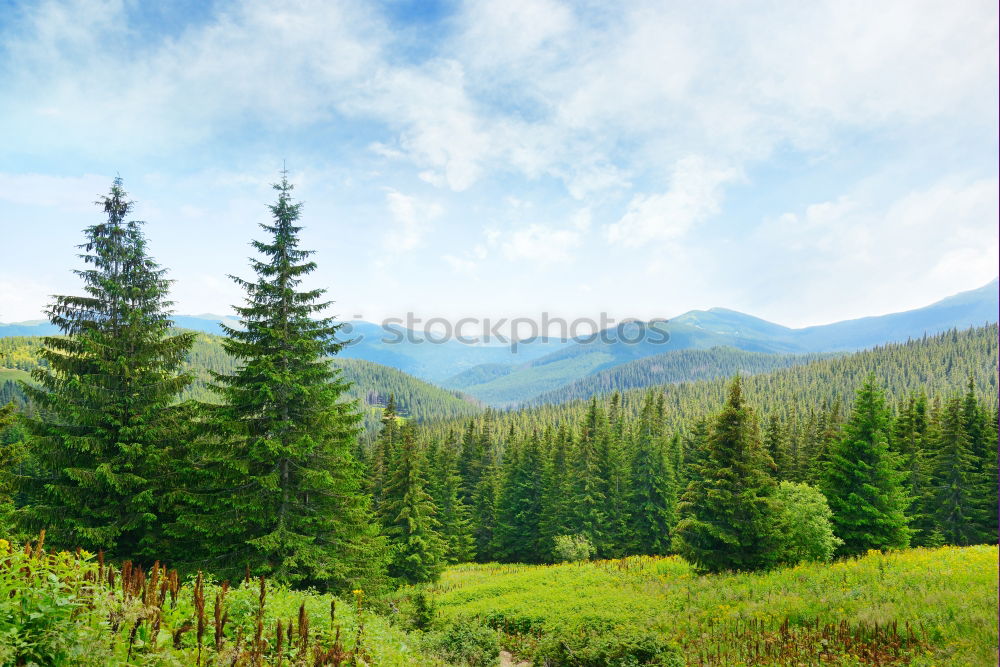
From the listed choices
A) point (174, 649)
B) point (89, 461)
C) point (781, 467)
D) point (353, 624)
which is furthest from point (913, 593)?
point (781, 467)

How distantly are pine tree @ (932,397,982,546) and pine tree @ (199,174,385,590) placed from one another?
43.9 metres

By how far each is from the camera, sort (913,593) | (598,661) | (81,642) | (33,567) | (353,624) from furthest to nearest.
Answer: (913,593), (598,661), (353,624), (33,567), (81,642)

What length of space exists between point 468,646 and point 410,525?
16350 mm

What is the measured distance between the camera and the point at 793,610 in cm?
1381

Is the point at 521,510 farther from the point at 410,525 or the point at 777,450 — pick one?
the point at 777,450

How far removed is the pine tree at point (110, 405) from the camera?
43.1ft

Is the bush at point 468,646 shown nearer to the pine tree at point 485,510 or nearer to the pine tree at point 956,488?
the pine tree at point 485,510

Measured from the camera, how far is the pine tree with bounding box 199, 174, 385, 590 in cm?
1379

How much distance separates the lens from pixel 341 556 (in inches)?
591

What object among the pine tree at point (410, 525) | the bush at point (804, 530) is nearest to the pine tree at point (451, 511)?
the pine tree at point (410, 525)

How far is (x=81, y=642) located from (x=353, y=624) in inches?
190

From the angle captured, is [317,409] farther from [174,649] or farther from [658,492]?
Answer: [658,492]

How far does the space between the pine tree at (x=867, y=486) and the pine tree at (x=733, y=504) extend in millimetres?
6625

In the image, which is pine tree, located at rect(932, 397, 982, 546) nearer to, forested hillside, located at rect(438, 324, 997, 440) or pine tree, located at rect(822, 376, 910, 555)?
pine tree, located at rect(822, 376, 910, 555)
